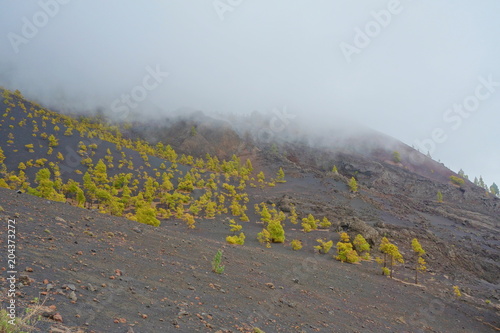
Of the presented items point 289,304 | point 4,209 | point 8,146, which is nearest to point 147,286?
point 289,304

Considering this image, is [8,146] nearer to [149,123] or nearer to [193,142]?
[193,142]

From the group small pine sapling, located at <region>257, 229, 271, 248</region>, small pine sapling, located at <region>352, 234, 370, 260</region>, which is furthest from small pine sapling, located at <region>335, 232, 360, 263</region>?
small pine sapling, located at <region>257, 229, 271, 248</region>

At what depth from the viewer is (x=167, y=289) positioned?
387 inches

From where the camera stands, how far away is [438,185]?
115250 millimetres

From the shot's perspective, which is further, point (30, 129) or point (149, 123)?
point (149, 123)

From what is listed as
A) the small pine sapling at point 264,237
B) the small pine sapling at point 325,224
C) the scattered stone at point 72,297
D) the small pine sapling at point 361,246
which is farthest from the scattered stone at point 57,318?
the small pine sapling at point 325,224

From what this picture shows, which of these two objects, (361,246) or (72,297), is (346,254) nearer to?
(361,246)

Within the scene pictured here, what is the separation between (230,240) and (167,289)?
21424 millimetres

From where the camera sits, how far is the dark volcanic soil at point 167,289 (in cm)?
704

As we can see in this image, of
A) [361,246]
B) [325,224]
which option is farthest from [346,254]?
[325,224]

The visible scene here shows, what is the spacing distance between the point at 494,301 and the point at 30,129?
96.0 metres

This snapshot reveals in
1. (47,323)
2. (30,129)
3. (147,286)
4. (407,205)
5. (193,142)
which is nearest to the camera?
(47,323)

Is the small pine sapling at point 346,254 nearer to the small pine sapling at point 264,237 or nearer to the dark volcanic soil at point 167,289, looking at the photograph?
the small pine sapling at point 264,237

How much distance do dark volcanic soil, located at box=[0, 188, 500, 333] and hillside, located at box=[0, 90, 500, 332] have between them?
0.07 meters
